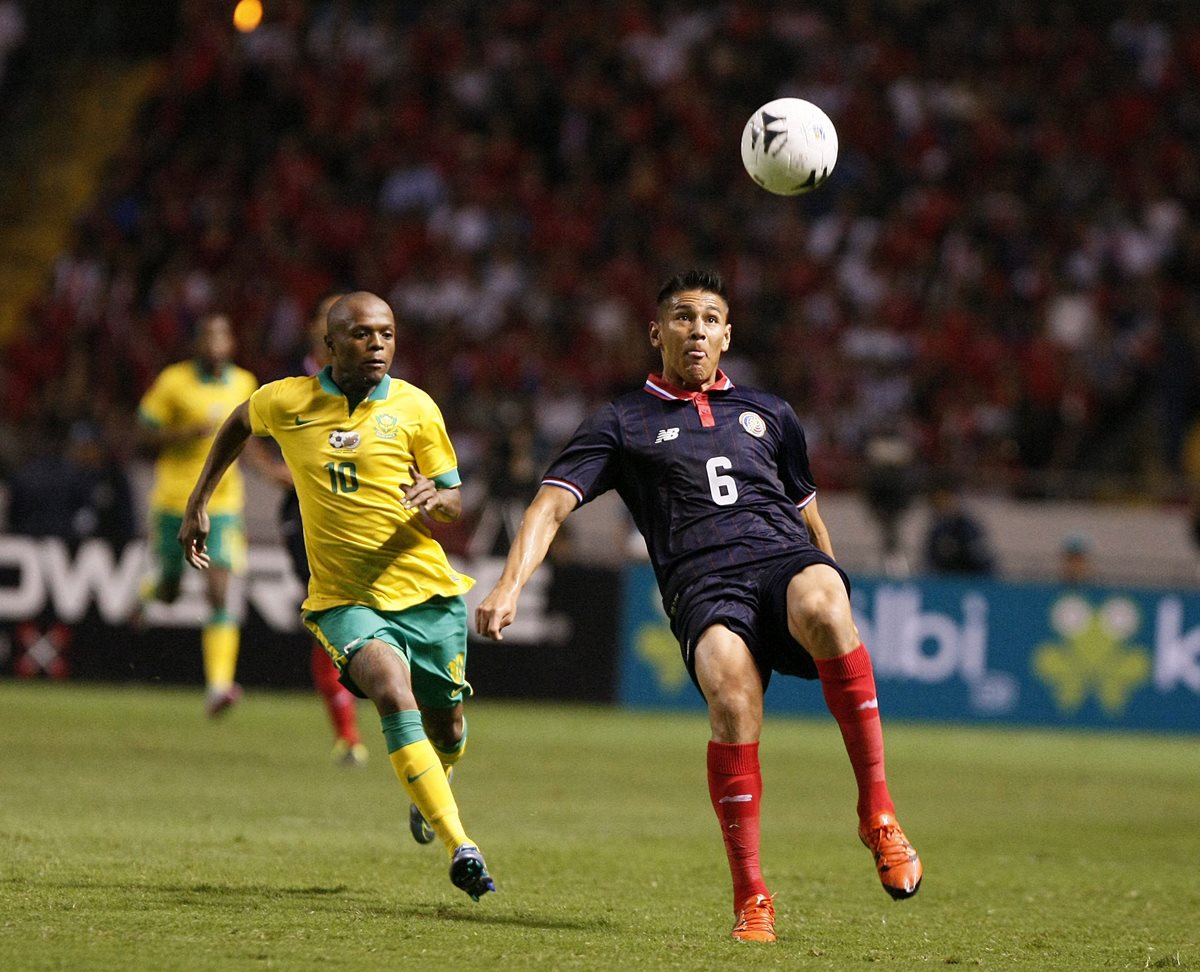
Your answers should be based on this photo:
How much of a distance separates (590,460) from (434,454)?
98 centimetres

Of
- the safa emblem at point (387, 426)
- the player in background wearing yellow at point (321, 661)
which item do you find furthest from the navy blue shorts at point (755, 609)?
the player in background wearing yellow at point (321, 661)

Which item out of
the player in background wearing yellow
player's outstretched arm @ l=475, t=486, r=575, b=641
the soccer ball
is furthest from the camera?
the player in background wearing yellow

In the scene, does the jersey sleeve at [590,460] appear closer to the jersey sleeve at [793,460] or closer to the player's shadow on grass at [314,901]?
the jersey sleeve at [793,460]

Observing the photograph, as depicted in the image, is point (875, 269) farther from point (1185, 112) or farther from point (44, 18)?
point (44, 18)

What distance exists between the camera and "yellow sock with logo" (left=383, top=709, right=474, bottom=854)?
21.7 ft

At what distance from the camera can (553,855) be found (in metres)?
8.27

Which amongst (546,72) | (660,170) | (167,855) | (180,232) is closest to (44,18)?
(180,232)

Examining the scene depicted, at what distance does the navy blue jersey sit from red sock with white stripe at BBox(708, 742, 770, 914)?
0.64m

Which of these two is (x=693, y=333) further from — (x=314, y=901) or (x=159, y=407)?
(x=159, y=407)

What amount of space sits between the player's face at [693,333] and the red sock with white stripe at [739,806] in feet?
4.40

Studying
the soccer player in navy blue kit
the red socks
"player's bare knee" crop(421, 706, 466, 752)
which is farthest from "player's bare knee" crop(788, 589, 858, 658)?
the red socks

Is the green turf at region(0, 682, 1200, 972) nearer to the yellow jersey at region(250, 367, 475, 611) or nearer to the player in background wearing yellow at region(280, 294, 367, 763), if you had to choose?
the player in background wearing yellow at region(280, 294, 367, 763)

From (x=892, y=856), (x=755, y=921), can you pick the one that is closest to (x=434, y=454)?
A: (x=755, y=921)

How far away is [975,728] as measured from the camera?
1677 cm
